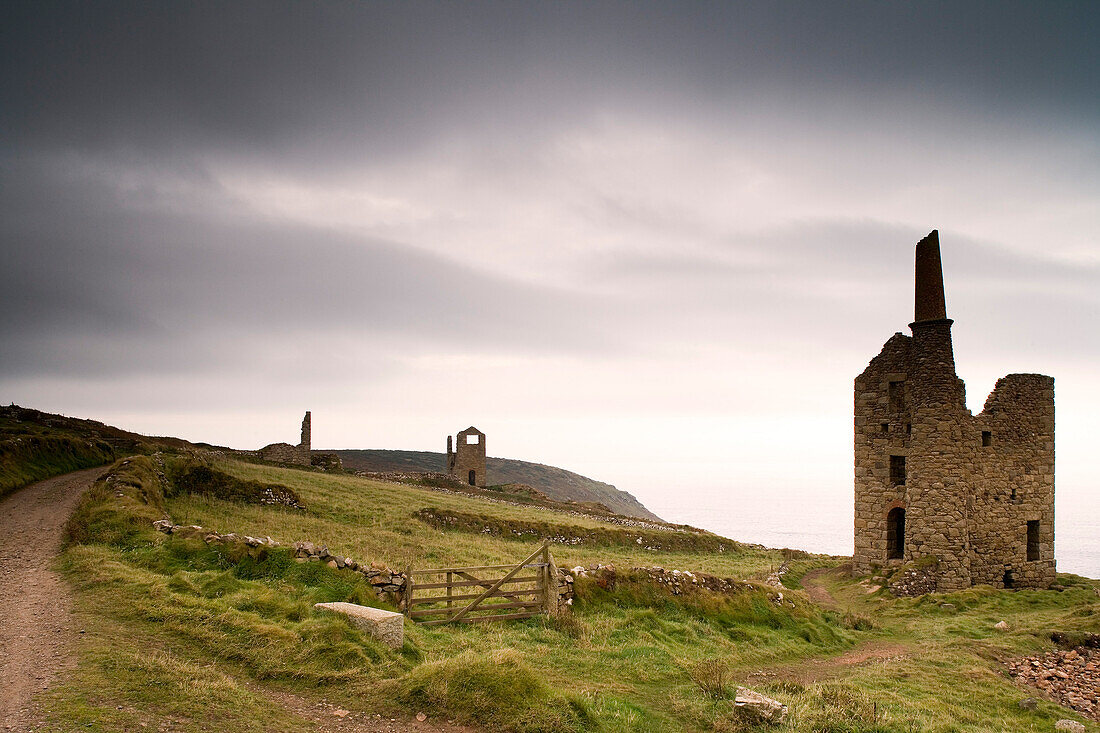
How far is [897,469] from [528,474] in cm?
13740

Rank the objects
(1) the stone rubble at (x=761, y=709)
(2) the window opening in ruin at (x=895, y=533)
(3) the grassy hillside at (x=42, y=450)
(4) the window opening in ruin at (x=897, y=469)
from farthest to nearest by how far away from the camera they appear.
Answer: (4) the window opening in ruin at (x=897, y=469) < (2) the window opening in ruin at (x=895, y=533) < (3) the grassy hillside at (x=42, y=450) < (1) the stone rubble at (x=761, y=709)

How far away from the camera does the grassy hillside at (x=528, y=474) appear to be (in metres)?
144

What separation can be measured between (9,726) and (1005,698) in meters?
18.0

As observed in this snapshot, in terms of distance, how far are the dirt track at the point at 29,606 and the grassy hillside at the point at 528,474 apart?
118 metres

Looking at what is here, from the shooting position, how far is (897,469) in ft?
96.9

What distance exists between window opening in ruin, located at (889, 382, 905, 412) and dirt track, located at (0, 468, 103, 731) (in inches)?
1185

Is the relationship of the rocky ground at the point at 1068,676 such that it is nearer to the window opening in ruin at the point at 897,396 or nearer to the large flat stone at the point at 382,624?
the window opening in ruin at the point at 897,396

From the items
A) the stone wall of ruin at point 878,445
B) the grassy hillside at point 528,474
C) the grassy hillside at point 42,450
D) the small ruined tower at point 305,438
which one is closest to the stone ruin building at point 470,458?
the small ruined tower at point 305,438

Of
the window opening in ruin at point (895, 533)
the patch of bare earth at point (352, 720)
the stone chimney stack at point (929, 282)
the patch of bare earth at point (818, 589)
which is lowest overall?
the patch of bare earth at point (818, 589)

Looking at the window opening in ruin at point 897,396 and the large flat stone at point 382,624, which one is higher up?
the window opening in ruin at point 897,396

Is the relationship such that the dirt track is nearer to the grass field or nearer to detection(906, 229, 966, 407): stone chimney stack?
the grass field

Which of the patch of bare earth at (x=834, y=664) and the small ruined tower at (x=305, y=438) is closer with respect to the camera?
the patch of bare earth at (x=834, y=664)

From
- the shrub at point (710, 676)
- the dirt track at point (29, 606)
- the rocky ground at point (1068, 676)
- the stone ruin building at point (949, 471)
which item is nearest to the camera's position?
the dirt track at point (29, 606)

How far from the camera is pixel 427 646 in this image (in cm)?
1365
